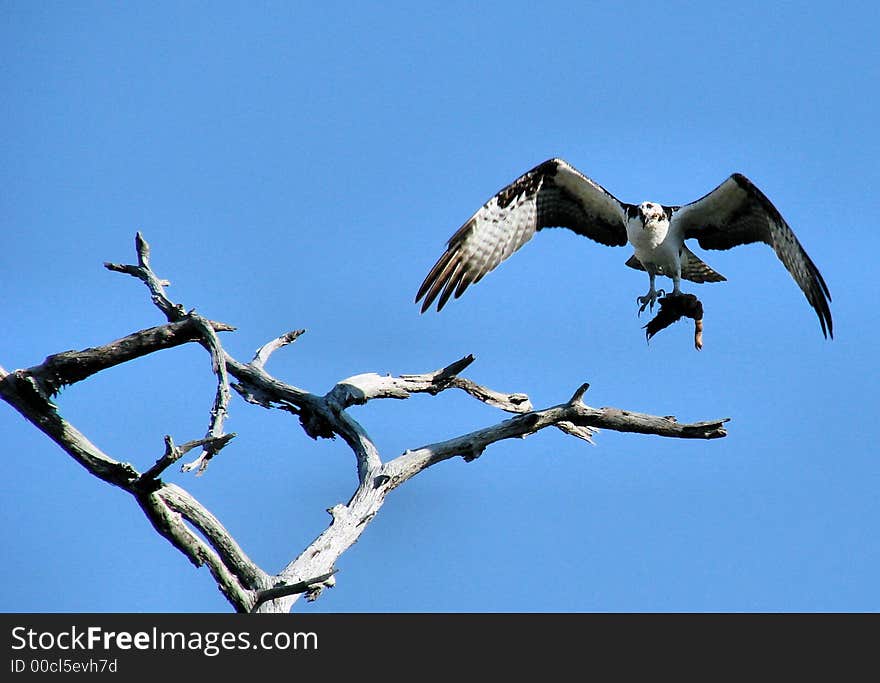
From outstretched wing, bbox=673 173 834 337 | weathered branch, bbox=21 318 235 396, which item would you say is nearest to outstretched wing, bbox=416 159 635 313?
outstretched wing, bbox=673 173 834 337

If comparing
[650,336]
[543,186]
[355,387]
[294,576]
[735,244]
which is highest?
[543,186]

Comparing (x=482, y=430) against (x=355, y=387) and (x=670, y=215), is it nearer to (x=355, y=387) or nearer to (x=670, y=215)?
(x=355, y=387)

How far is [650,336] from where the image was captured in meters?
9.66

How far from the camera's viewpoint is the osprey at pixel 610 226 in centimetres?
1020

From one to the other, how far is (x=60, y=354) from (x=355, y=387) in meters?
2.35

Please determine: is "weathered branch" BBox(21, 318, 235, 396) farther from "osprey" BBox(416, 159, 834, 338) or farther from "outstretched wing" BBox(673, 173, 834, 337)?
"outstretched wing" BBox(673, 173, 834, 337)

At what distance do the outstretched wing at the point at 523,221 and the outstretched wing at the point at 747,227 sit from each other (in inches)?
28.1

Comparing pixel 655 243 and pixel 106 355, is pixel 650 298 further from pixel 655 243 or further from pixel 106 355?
pixel 106 355

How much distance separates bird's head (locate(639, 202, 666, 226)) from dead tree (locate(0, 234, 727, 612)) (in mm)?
2400

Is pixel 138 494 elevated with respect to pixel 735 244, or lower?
lower

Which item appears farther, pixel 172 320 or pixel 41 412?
pixel 172 320

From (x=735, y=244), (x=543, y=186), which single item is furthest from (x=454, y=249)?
(x=735, y=244)

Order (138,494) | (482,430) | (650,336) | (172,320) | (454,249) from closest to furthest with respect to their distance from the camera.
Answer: (138,494) < (172,320) < (482,430) < (650,336) < (454,249)

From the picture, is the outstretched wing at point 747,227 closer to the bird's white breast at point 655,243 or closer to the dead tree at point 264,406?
the bird's white breast at point 655,243
